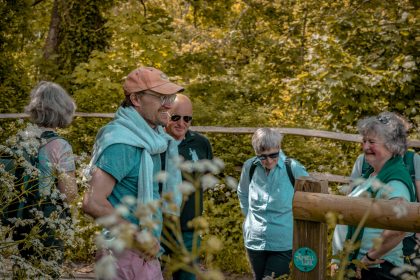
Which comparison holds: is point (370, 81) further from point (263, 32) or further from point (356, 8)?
point (263, 32)

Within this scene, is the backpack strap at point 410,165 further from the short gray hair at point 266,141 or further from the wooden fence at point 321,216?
the wooden fence at point 321,216

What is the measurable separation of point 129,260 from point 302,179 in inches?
33.5

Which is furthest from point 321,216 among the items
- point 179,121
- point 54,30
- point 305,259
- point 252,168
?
point 54,30

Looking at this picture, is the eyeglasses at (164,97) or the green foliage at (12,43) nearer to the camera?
the eyeglasses at (164,97)

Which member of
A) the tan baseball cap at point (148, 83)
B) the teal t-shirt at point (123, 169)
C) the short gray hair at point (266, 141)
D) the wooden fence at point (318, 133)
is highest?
the tan baseball cap at point (148, 83)

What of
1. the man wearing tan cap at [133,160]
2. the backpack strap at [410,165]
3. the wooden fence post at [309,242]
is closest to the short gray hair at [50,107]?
the man wearing tan cap at [133,160]

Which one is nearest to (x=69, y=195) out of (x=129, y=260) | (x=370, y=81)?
(x=129, y=260)

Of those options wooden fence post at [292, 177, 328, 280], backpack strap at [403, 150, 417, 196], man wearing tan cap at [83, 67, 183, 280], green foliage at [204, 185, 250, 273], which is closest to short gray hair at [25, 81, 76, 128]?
man wearing tan cap at [83, 67, 183, 280]

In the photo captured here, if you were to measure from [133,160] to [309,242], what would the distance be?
0.85m

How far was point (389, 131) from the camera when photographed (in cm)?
380

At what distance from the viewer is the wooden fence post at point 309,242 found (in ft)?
9.94

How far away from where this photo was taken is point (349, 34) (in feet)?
38.9

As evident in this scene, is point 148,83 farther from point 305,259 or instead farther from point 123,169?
point 305,259

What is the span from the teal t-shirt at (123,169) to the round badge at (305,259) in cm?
62
